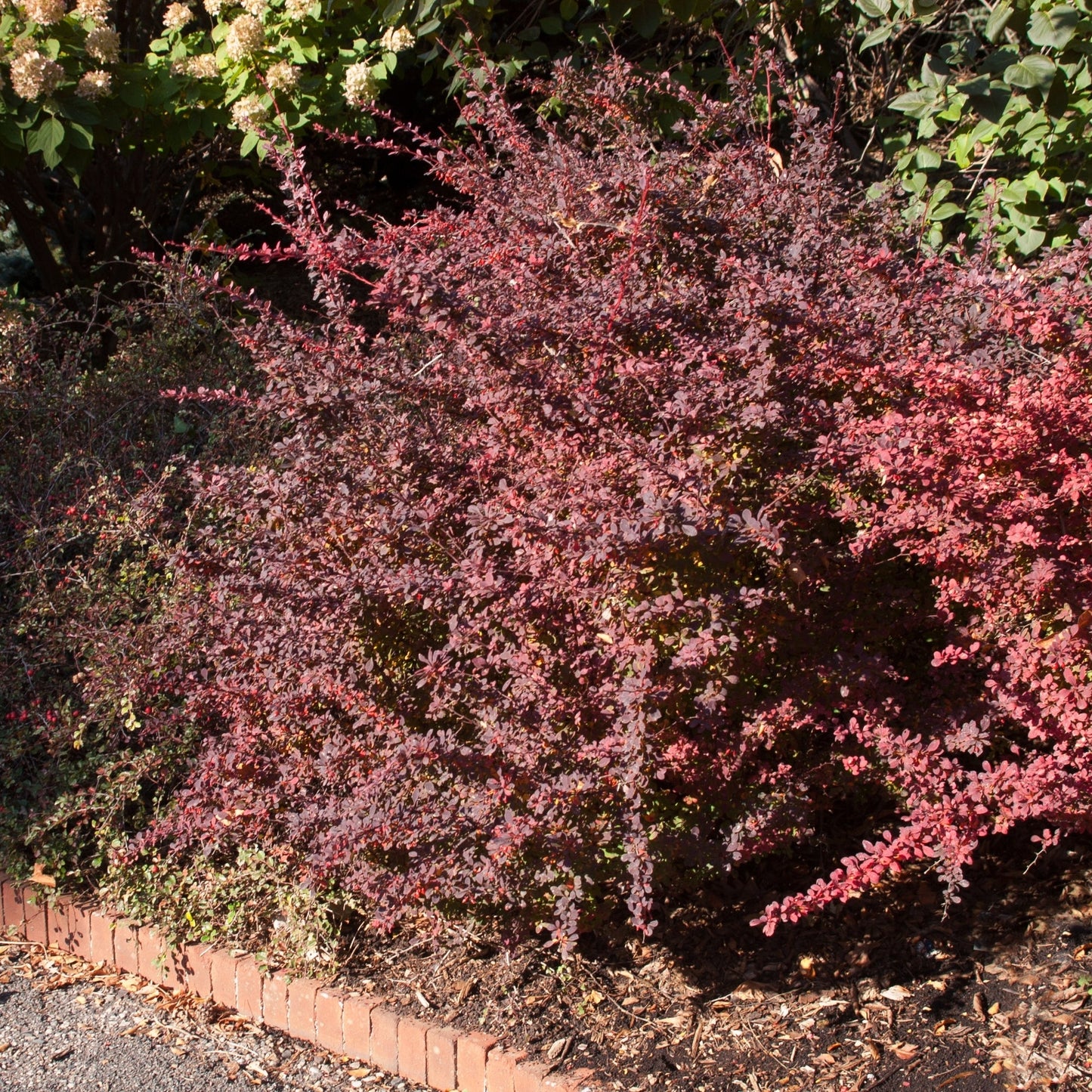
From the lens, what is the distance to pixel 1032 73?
13.6ft

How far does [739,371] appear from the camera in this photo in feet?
9.56

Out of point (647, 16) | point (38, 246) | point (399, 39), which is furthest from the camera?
point (38, 246)

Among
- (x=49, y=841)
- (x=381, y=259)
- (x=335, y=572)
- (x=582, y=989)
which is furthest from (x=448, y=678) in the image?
(x=49, y=841)

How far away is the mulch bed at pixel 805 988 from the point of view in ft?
8.71

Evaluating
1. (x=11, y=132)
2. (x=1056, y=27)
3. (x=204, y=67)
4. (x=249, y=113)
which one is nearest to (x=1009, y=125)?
(x=1056, y=27)

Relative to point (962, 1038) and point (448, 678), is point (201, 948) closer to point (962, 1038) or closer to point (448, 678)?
point (448, 678)

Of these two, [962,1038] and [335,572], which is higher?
[335,572]

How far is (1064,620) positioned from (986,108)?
2.57 meters

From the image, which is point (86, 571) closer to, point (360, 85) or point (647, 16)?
point (360, 85)

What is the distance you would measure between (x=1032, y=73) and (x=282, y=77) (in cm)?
312

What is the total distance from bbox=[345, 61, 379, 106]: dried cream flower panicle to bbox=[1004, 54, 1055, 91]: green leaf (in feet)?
8.41

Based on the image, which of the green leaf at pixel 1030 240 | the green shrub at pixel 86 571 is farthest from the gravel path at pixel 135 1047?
the green leaf at pixel 1030 240

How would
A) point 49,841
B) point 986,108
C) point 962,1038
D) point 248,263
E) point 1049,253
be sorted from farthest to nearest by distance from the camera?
point 248,263 → point 986,108 → point 49,841 → point 1049,253 → point 962,1038

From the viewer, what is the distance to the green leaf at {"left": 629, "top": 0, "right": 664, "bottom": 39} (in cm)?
493
